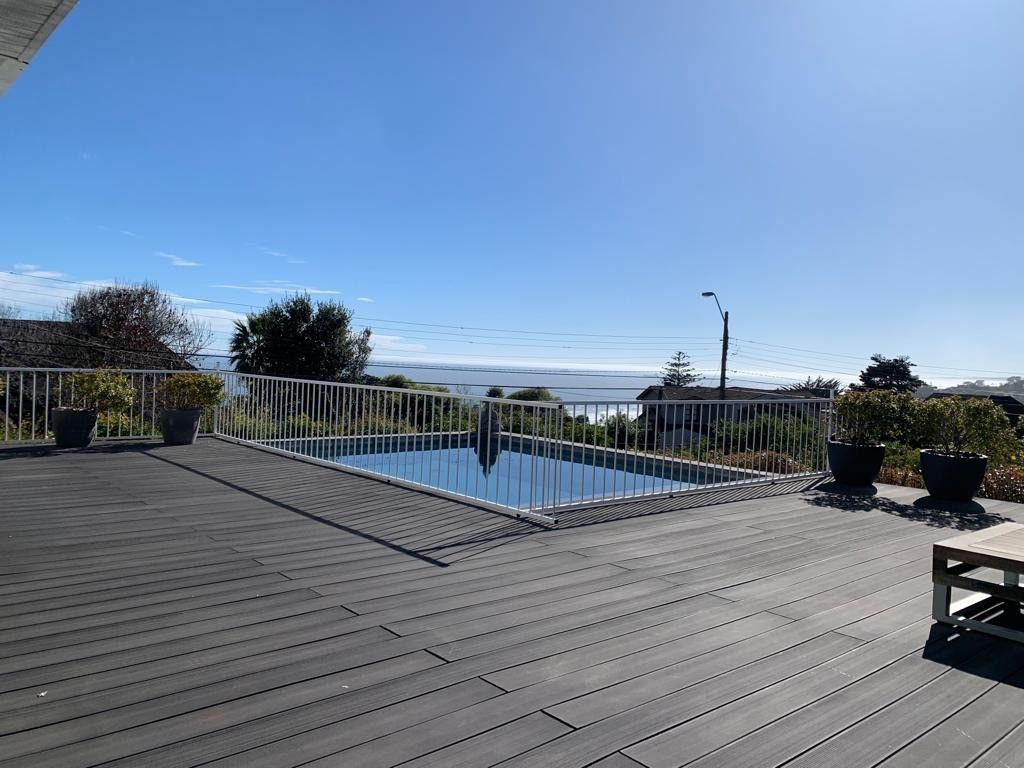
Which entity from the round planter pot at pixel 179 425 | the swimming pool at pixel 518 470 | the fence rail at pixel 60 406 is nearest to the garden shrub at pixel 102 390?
the fence rail at pixel 60 406

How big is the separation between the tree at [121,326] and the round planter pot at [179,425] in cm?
998

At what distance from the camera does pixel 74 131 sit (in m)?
12.7

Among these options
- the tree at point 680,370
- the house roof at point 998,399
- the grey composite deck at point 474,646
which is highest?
the tree at point 680,370

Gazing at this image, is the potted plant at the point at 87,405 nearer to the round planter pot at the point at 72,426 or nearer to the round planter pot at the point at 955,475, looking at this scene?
the round planter pot at the point at 72,426

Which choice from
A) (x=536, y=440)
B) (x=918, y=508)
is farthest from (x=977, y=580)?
(x=918, y=508)

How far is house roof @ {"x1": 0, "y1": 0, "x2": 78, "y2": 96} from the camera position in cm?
276

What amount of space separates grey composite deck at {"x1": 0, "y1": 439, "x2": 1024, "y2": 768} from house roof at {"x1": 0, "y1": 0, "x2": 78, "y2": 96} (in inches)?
99.0

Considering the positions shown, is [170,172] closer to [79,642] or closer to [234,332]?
[234,332]

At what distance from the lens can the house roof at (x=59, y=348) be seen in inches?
640

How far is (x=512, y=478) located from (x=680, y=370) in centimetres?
4300

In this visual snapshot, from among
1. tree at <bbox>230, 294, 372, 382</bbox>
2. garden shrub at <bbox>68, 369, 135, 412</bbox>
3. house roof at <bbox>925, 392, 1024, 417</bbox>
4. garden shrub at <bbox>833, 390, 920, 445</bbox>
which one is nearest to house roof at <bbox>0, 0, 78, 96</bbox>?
garden shrub at <bbox>68, 369, 135, 412</bbox>

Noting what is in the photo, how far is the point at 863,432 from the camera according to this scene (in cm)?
653

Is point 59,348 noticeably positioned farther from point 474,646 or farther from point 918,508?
point 918,508

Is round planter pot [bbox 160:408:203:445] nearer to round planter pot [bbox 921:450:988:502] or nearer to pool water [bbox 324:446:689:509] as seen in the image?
pool water [bbox 324:446:689:509]
